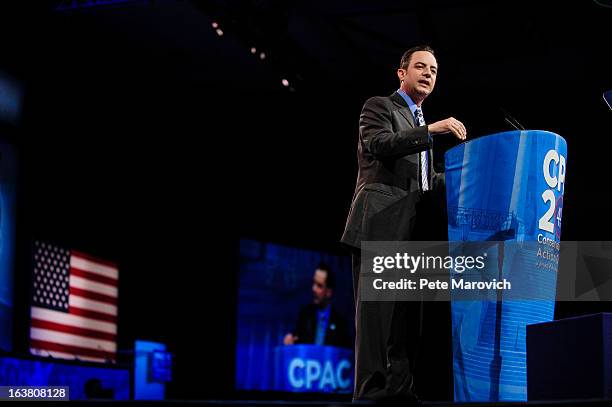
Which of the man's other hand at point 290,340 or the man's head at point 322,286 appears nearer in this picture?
the man's other hand at point 290,340

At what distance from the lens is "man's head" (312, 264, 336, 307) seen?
837 centimetres

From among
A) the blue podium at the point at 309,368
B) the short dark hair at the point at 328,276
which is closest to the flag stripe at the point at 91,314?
the blue podium at the point at 309,368

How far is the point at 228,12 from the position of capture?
6.48 metres

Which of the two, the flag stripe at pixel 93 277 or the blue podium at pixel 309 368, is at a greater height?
the flag stripe at pixel 93 277

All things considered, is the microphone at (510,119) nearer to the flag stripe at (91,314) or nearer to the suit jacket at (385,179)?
the suit jacket at (385,179)

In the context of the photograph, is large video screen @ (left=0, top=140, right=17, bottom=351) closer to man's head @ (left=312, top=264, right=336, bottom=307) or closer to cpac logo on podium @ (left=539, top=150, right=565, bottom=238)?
man's head @ (left=312, top=264, right=336, bottom=307)

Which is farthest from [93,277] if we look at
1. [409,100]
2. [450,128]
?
[450,128]

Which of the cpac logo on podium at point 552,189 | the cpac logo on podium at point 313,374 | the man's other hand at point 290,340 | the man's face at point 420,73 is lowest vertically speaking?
the cpac logo on podium at point 313,374

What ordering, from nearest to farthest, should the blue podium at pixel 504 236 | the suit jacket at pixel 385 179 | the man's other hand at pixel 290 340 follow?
the blue podium at pixel 504 236 < the suit jacket at pixel 385 179 < the man's other hand at pixel 290 340

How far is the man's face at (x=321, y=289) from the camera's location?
27.5 feet

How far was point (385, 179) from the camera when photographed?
282cm

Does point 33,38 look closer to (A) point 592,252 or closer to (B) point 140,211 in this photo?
(B) point 140,211

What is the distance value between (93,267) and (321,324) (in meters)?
2.25

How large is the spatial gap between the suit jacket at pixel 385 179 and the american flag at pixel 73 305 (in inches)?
182
